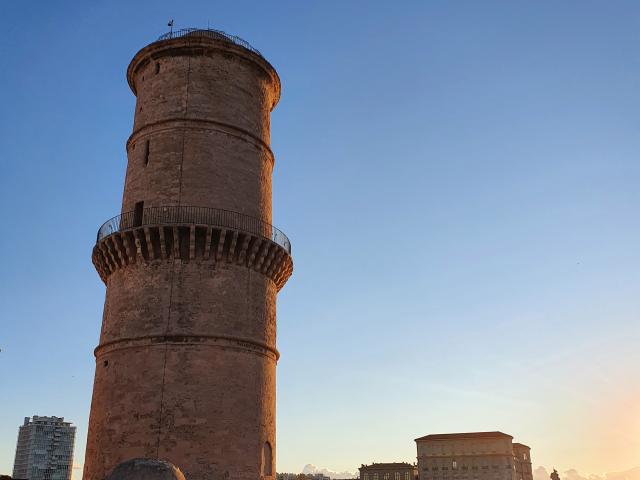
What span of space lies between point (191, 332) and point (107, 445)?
4.08 metres

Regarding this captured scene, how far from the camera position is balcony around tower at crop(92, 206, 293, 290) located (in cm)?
2053

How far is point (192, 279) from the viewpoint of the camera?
20.4 m

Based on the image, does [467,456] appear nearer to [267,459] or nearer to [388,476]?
[388,476]

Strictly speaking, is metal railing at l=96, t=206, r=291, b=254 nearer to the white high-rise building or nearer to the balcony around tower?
the balcony around tower

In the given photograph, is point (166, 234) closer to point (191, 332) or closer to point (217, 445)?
point (191, 332)

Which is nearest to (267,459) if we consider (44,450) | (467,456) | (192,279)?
(192,279)

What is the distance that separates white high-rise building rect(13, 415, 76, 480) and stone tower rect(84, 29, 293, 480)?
149 metres

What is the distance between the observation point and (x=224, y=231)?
20531 millimetres

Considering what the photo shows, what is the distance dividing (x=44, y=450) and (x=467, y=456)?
4321 inches

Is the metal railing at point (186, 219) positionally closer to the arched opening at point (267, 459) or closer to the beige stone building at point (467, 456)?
the arched opening at point (267, 459)

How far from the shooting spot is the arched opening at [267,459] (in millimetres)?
20328

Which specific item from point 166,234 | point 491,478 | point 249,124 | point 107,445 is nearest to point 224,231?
point 166,234

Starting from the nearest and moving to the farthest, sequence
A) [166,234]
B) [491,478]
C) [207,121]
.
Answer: [166,234] < [207,121] < [491,478]

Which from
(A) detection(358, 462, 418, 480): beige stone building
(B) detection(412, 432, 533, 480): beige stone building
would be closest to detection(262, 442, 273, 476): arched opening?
(B) detection(412, 432, 533, 480): beige stone building
